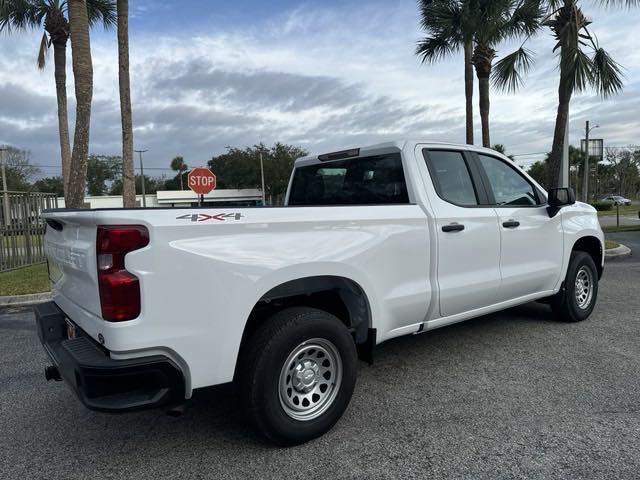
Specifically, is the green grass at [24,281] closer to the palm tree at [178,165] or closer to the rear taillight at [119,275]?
the rear taillight at [119,275]

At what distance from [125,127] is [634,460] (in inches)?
445

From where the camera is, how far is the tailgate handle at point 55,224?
9.98ft

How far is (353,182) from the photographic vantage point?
4363mm

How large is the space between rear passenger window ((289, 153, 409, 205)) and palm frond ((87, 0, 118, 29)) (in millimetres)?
11411

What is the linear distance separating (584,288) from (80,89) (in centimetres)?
918

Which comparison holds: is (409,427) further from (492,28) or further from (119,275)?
(492,28)

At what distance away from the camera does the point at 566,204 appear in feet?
15.7

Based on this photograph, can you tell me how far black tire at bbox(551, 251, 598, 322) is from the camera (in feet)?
17.3

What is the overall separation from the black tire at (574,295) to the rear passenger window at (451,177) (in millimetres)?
1903

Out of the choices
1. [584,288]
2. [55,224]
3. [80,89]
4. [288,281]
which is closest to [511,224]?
[584,288]

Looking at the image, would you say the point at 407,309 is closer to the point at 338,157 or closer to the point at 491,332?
the point at 338,157

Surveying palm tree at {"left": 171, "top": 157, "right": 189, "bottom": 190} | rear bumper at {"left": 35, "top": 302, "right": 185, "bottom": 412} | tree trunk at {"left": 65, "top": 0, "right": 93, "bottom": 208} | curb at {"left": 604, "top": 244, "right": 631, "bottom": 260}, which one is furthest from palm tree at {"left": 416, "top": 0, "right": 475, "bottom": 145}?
palm tree at {"left": 171, "top": 157, "right": 189, "bottom": 190}

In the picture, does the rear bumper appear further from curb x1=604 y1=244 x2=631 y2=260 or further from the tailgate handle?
curb x1=604 y1=244 x2=631 y2=260

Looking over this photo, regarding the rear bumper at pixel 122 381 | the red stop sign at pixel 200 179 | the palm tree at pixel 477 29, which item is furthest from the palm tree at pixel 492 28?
the rear bumper at pixel 122 381
